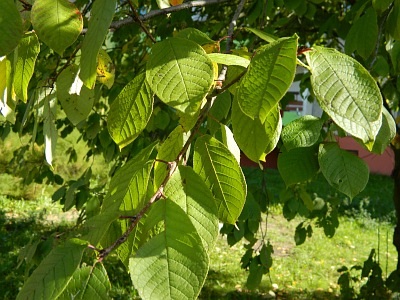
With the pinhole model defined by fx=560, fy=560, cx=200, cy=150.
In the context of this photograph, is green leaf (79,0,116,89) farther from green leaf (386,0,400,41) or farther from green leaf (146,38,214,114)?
green leaf (386,0,400,41)

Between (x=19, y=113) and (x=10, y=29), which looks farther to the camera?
(x=19, y=113)

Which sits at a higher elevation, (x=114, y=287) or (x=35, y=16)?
(x=35, y=16)

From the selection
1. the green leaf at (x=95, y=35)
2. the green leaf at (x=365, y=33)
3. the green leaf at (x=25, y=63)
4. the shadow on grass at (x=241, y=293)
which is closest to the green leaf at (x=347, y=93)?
the green leaf at (x=95, y=35)

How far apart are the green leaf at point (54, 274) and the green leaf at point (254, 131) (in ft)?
0.70

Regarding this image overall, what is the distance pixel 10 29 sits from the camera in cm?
60

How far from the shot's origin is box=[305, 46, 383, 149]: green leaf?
53 centimetres

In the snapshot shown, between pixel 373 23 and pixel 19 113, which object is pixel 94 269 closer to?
pixel 373 23

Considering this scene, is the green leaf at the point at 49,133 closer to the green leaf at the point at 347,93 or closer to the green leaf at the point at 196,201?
the green leaf at the point at 196,201

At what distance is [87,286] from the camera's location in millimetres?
527

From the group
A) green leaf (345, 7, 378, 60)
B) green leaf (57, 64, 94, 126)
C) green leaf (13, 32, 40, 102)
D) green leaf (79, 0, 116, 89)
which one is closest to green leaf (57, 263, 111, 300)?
green leaf (79, 0, 116, 89)

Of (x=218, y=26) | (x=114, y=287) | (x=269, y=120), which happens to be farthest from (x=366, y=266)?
(x=269, y=120)

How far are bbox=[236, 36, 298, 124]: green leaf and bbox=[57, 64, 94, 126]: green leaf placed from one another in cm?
43

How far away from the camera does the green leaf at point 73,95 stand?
912mm

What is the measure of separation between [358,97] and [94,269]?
0.30m
